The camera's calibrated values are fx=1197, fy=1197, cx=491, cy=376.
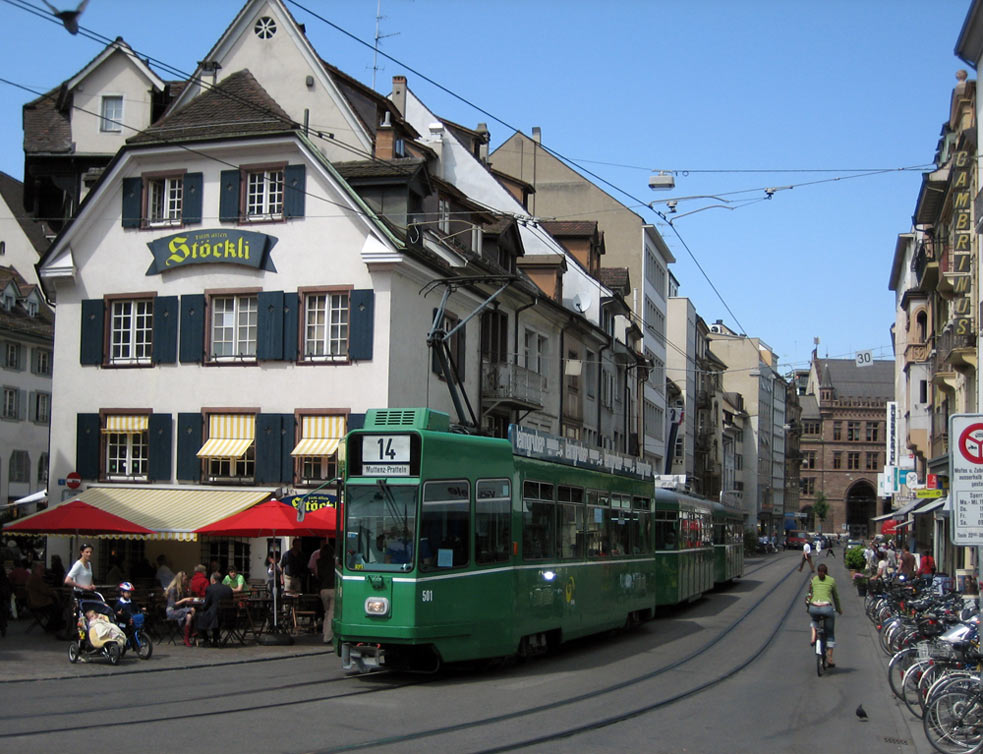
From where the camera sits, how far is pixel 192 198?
97.2 ft

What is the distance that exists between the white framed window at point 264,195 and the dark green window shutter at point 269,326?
1986mm

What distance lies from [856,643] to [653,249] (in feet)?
137

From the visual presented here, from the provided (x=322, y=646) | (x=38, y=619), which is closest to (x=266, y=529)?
(x=322, y=646)

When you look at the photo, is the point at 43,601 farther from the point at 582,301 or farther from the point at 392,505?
the point at 582,301

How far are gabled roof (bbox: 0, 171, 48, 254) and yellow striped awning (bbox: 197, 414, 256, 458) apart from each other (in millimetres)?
27686

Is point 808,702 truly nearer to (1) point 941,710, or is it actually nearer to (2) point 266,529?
(1) point 941,710

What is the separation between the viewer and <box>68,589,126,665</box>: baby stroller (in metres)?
17.8

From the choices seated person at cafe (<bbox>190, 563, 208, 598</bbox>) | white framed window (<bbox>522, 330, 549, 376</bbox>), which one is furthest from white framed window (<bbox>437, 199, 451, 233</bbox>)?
seated person at cafe (<bbox>190, 563, 208, 598</bbox>)

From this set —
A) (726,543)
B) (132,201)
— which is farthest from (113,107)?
(726,543)

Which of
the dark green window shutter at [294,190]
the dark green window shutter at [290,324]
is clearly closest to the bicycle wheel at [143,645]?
the dark green window shutter at [290,324]

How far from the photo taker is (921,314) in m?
52.2

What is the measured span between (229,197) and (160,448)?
6.39m

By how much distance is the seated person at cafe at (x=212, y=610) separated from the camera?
2066 cm

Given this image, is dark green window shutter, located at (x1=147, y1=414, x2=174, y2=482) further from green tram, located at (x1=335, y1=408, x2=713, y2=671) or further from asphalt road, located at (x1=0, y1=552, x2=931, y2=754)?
green tram, located at (x1=335, y1=408, x2=713, y2=671)
